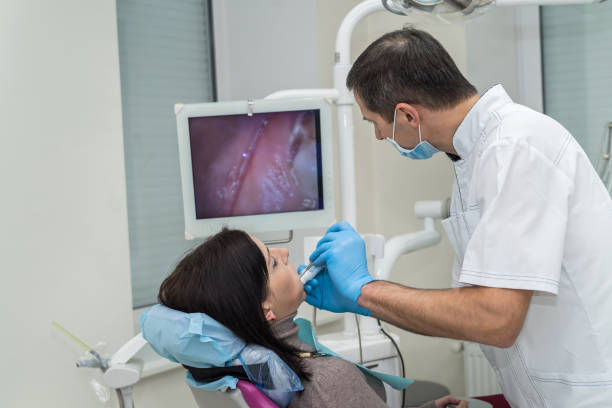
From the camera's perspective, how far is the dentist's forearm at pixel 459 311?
108 cm

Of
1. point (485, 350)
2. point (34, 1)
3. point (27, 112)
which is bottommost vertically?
point (485, 350)

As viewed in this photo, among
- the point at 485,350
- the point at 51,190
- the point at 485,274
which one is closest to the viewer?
the point at 485,274

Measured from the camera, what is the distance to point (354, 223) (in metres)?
1.91

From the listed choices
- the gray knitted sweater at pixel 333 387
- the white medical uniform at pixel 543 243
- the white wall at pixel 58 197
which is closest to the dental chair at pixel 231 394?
the gray knitted sweater at pixel 333 387

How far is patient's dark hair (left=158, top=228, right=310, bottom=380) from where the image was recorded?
4.02ft

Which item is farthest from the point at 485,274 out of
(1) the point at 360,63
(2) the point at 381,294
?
(1) the point at 360,63

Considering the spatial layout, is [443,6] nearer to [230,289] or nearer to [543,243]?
[543,243]

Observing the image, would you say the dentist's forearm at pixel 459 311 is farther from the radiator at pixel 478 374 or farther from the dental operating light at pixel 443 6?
the radiator at pixel 478 374

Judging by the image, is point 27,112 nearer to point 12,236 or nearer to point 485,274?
point 12,236

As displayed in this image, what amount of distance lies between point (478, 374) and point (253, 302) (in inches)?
66.0

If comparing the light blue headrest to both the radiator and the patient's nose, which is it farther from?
the radiator

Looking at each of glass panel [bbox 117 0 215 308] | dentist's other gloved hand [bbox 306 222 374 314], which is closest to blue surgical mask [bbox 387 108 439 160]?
dentist's other gloved hand [bbox 306 222 374 314]

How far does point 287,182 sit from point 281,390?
Answer: 0.72m

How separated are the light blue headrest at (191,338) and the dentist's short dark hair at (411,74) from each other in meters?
0.59
